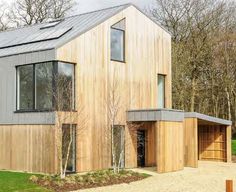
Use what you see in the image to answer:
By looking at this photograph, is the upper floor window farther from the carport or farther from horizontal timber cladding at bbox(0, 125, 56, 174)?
the carport

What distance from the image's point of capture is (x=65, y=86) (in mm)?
20906

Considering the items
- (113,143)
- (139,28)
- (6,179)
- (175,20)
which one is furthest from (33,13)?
(6,179)

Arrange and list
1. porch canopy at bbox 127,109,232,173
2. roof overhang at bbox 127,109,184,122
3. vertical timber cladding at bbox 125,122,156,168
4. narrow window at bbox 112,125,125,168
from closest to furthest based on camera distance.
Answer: porch canopy at bbox 127,109,232,173 < roof overhang at bbox 127,109,184,122 < narrow window at bbox 112,125,125,168 < vertical timber cladding at bbox 125,122,156,168

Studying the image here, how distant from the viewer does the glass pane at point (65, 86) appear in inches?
808

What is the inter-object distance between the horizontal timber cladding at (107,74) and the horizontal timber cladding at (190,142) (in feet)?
7.16

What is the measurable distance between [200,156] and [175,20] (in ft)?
43.2

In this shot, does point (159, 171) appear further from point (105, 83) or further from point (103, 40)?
point (103, 40)

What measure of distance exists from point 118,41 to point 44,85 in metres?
4.97

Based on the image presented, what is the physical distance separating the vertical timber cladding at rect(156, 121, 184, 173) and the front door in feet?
8.16

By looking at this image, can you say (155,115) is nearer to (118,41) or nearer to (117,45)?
(117,45)

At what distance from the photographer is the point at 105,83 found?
75.7 feet

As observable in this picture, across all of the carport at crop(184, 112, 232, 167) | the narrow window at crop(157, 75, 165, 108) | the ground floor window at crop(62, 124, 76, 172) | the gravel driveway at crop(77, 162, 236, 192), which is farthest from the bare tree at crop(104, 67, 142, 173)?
the carport at crop(184, 112, 232, 167)

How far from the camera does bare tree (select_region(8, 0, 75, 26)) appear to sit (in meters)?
43.5

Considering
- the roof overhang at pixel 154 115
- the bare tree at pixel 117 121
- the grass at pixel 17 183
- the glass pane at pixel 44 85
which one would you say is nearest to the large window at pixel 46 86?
the glass pane at pixel 44 85
